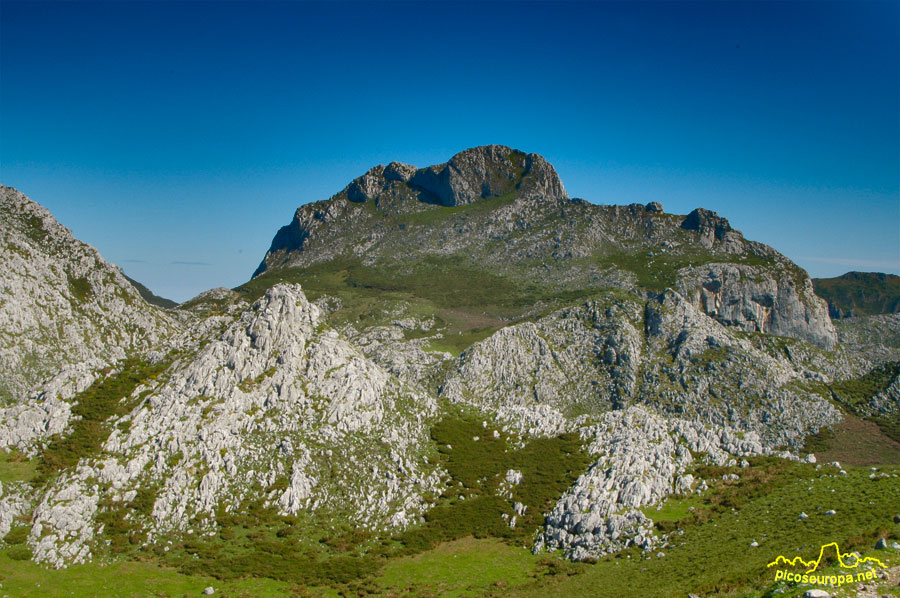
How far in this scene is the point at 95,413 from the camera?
89.6 m

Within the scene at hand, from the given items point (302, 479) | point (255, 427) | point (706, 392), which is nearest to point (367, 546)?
point (302, 479)

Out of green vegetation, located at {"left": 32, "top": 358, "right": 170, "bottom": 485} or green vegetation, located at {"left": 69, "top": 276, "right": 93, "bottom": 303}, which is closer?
green vegetation, located at {"left": 32, "top": 358, "right": 170, "bottom": 485}

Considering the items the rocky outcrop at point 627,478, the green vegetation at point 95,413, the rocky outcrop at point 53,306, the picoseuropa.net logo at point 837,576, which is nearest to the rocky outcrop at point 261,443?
the green vegetation at point 95,413

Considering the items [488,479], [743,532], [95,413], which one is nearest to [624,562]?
[743,532]

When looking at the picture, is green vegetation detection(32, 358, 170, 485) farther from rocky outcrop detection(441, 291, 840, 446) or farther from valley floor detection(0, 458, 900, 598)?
rocky outcrop detection(441, 291, 840, 446)

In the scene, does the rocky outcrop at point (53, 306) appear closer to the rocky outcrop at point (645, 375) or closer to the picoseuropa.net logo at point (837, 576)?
the rocky outcrop at point (645, 375)

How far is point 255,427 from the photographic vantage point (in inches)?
3573

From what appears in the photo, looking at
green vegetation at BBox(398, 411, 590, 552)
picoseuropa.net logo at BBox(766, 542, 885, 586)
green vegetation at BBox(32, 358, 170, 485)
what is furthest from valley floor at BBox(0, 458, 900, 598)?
green vegetation at BBox(32, 358, 170, 485)

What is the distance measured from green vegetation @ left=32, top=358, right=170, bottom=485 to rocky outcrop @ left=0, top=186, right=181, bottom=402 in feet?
101

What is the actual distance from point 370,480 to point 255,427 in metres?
20.8

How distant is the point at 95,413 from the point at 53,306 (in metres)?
88.9

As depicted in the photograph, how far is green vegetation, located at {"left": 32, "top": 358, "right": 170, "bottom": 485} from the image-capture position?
8231cm

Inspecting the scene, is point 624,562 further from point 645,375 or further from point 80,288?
point 80,288

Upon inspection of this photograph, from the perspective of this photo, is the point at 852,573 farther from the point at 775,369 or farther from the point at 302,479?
the point at 775,369
